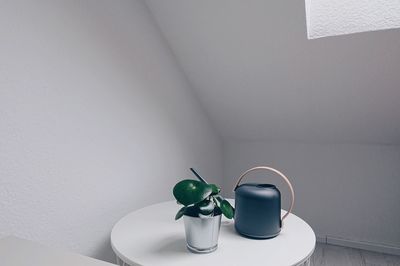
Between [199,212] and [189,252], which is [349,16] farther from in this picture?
[189,252]

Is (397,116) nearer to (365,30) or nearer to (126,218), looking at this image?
(365,30)

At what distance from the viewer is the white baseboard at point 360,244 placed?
230cm

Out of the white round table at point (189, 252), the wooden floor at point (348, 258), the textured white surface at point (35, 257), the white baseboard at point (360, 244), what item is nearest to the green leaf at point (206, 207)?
the white round table at point (189, 252)

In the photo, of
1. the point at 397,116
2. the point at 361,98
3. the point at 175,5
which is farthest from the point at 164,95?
the point at 397,116

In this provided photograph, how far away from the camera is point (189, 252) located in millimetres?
995

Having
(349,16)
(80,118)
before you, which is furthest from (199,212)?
(349,16)

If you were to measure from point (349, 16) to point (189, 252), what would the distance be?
4.83ft

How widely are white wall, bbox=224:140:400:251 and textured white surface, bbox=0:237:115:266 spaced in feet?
7.10

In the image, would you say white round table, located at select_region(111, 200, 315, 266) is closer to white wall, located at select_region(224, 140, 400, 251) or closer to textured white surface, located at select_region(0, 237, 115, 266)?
textured white surface, located at select_region(0, 237, 115, 266)

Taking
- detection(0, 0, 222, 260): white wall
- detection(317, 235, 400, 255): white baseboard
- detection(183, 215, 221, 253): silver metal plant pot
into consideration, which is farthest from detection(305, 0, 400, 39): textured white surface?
detection(317, 235, 400, 255): white baseboard

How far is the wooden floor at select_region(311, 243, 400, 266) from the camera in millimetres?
2160

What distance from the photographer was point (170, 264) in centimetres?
91

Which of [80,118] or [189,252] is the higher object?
[80,118]

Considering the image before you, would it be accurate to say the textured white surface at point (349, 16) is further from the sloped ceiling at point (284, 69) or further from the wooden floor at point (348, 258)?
the wooden floor at point (348, 258)
